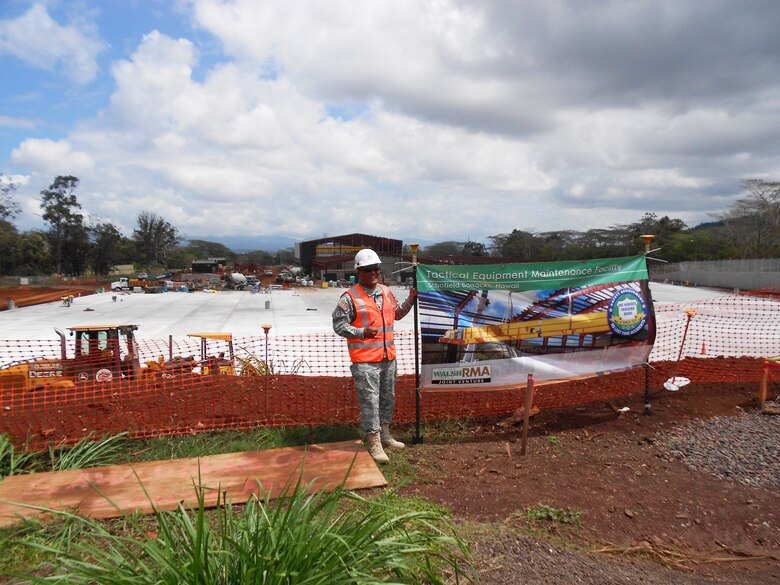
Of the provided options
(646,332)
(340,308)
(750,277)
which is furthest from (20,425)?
(750,277)

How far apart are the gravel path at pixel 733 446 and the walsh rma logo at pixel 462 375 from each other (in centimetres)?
180

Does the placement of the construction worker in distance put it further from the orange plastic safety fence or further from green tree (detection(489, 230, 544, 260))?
green tree (detection(489, 230, 544, 260))

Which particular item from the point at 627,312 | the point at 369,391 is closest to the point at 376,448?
the point at 369,391

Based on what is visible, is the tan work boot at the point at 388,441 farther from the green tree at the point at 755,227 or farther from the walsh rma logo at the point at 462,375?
the green tree at the point at 755,227

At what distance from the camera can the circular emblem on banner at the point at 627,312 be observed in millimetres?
5246

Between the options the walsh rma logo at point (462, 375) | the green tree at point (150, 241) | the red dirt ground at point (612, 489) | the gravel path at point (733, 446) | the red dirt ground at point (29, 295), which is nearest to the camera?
the red dirt ground at point (612, 489)

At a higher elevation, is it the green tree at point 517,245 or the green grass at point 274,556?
the green tree at point 517,245

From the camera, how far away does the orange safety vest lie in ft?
13.7

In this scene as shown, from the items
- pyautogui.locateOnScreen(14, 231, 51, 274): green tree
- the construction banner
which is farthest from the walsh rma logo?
pyautogui.locateOnScreen(14, 231, 51, 274): green tree

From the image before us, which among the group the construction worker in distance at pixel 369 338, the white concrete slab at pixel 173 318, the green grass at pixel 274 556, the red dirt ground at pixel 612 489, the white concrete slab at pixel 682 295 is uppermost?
the construction worker in distance at pixel 369 338

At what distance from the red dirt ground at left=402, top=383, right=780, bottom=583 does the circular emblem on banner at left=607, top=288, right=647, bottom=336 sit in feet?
3.22

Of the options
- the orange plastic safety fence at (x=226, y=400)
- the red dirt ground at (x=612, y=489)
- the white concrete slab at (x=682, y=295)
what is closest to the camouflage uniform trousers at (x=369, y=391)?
the red dirt ground at (x=612, y=489)

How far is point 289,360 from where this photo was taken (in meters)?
11.5

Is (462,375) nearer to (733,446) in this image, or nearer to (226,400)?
(733,446)
